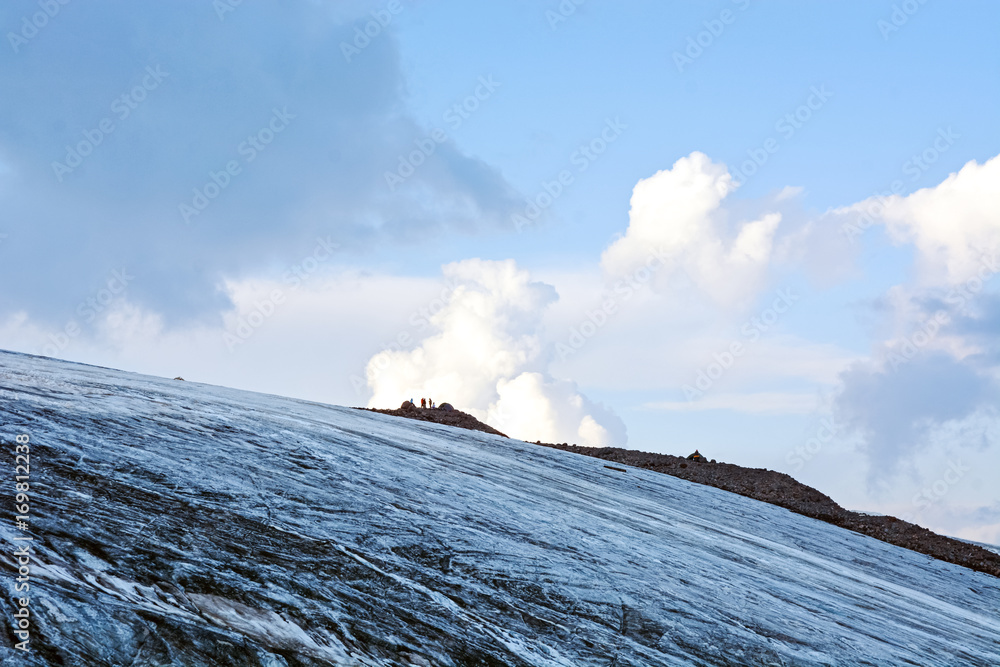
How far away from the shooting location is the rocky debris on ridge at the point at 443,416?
26.3m

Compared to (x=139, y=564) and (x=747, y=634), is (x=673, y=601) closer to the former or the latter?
(x=747, y=634)

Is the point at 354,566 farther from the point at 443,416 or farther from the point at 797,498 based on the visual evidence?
the point at 797,498

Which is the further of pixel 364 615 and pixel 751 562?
pixel 751 562

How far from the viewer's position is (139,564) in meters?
7.21

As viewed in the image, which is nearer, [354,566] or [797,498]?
[354,566]

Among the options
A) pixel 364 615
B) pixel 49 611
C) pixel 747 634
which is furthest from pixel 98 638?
pixel 747 634

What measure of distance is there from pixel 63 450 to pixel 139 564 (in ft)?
10.4

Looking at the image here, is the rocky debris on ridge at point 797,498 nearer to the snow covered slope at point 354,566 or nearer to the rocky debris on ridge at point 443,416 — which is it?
the rocky debris on ridge at point 443,416

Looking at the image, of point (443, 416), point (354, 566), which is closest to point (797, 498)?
point (443, 416)

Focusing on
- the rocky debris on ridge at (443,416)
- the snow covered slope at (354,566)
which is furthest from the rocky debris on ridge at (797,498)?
the snow covered slope at (354,566)

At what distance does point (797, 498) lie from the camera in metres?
28.0

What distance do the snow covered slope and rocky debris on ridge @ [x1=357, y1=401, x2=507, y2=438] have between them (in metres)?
10.5

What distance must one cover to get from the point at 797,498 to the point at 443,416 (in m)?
13.3

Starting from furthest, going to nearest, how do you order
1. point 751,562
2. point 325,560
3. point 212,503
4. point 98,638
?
point 751,562, point 212,503, point 325,560, point 98,638
